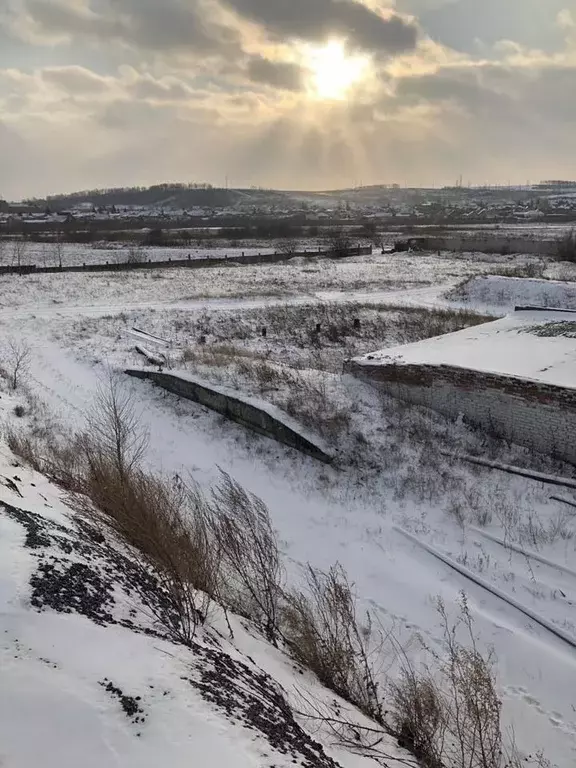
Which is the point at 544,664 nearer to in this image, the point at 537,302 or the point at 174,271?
the point at 537,302

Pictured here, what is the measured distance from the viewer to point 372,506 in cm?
810

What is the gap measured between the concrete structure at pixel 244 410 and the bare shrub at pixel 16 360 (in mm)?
2795

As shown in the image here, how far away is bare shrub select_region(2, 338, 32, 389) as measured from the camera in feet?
41.4

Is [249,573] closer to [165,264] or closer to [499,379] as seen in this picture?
[499,379]

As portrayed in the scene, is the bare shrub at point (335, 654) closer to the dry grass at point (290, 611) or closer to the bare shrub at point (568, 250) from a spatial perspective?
the dry grass at point (290, 611)

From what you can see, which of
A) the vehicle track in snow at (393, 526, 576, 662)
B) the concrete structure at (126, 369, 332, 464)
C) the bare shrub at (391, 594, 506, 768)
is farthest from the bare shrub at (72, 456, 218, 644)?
the vehicle track in snow at (393, 526, 576, 662)

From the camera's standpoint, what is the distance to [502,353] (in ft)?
35.8

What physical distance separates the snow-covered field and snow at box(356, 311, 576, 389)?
3.69 feet

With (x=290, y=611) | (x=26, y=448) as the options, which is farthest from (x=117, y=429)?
(x=290, y=611)

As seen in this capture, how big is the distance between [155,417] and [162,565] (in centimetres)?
695

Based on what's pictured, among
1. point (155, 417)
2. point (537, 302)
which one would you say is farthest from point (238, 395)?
point (537, 302)

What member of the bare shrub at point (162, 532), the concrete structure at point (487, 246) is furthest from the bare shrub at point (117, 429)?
the concrete structure at point (487, 246)

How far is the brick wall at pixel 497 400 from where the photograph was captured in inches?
338

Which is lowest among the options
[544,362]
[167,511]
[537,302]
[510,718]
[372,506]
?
[510,718]
